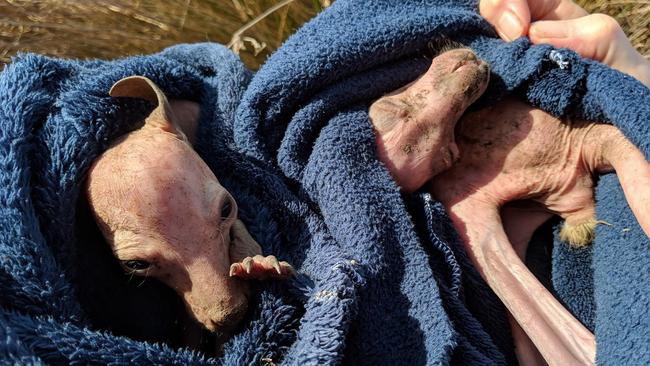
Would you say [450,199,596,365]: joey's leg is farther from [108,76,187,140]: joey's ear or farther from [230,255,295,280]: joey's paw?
[108,76,187,140]: joey's ear

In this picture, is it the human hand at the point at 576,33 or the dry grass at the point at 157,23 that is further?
the dry grass at the point at 157,23

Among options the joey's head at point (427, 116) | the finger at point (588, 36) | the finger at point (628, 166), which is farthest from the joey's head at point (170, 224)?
the finger at point (588, 36)

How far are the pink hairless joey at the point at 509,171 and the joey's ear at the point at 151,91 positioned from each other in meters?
0.51

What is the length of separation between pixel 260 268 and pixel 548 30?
42.3 inches

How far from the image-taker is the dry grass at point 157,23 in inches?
95.3

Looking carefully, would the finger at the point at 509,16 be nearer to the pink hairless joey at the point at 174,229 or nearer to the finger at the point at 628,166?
the finger at the point at 628,166

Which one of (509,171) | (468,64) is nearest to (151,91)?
(468,64)

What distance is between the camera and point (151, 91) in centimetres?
145

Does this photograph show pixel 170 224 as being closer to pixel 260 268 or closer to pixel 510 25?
pixel 260 268

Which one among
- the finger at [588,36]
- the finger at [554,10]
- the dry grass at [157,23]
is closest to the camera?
the finger at [588,36]

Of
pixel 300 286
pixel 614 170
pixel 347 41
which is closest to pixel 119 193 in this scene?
pixel 300 286

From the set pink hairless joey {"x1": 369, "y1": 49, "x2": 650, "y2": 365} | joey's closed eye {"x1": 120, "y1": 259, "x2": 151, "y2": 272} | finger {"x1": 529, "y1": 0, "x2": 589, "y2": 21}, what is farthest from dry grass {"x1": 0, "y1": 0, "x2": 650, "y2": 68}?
joey's closed eye {"x1": 120, "y1": 259, "x2": 151, "y2": 272}

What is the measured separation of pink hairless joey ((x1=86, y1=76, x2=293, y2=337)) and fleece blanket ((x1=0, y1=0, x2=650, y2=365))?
49 mm

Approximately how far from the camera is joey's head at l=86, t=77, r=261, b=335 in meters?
1.27
